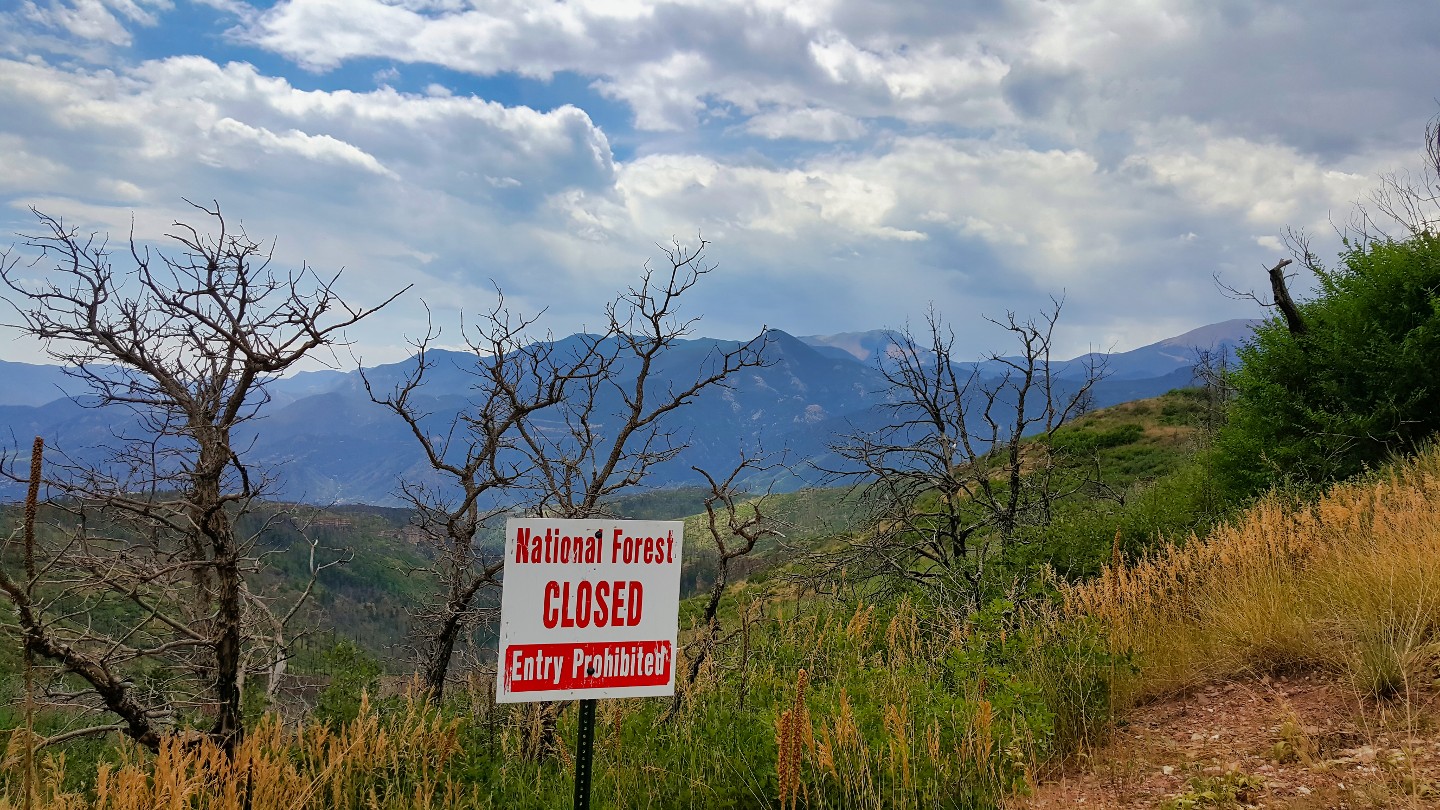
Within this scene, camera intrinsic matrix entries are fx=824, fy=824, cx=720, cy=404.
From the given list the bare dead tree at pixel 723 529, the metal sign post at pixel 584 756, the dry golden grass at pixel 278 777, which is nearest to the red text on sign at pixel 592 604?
the metal sign post at pixel 584 756

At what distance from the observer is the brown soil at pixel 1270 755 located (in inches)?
142

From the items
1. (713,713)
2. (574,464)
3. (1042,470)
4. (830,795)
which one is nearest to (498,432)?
(574,464)

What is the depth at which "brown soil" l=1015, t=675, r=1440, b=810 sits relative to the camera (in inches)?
142

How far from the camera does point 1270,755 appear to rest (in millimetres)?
4184

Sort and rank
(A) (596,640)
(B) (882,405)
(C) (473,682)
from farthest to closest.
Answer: (B) (882,405)
(C) (473,682)
(A) (596,640)

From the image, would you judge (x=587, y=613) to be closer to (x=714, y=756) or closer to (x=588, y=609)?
(x=588, y=609)

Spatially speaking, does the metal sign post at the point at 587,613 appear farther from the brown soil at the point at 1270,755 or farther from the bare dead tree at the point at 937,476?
the bare dead tree at the point at 937,476

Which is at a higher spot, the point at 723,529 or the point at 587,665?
the point at 723,529

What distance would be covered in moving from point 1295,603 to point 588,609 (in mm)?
5138

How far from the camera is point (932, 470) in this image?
1212cm

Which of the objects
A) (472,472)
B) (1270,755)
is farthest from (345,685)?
(1270,755)

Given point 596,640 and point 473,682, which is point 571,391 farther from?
point 596,640

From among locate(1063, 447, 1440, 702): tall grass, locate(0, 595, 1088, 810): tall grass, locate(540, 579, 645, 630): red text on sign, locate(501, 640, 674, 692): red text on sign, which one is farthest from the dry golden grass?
locate(1063, 447, 1440, 702): tall grass

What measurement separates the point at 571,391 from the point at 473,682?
3678mm
